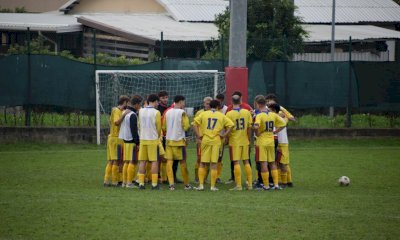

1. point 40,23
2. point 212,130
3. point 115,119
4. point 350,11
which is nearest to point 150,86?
point 115,119

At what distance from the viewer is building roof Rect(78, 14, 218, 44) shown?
38.8 meters

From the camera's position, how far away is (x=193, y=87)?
1142 inches

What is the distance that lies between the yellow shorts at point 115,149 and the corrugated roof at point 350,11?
28536 mm

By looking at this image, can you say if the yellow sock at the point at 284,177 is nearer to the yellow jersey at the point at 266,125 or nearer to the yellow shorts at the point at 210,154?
the yellow jersey at the point at 266,125

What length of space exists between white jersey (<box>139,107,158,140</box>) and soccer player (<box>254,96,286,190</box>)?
210 centimetres

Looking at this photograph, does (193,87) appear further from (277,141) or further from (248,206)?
(248,206)

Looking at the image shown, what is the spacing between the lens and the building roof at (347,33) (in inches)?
1658

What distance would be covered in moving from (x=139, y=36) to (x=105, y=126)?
36.3 ft

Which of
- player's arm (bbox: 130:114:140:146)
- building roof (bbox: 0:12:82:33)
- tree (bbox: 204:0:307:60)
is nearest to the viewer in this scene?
player's arm (bbox: 130:114:140:146)

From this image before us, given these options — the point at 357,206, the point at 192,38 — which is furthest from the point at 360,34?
the point at 357,206

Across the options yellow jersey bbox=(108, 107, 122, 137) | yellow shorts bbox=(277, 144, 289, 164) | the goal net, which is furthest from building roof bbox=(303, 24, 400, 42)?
yellow jersey bbox=(108, 107, 122, 137)

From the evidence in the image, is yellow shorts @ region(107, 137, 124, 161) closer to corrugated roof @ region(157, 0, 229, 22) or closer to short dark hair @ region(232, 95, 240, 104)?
short dark hair @ region(232, 95, 240, 104)

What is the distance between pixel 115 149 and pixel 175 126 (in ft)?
4.85

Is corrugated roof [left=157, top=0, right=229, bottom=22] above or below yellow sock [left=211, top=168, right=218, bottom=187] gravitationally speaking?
above
